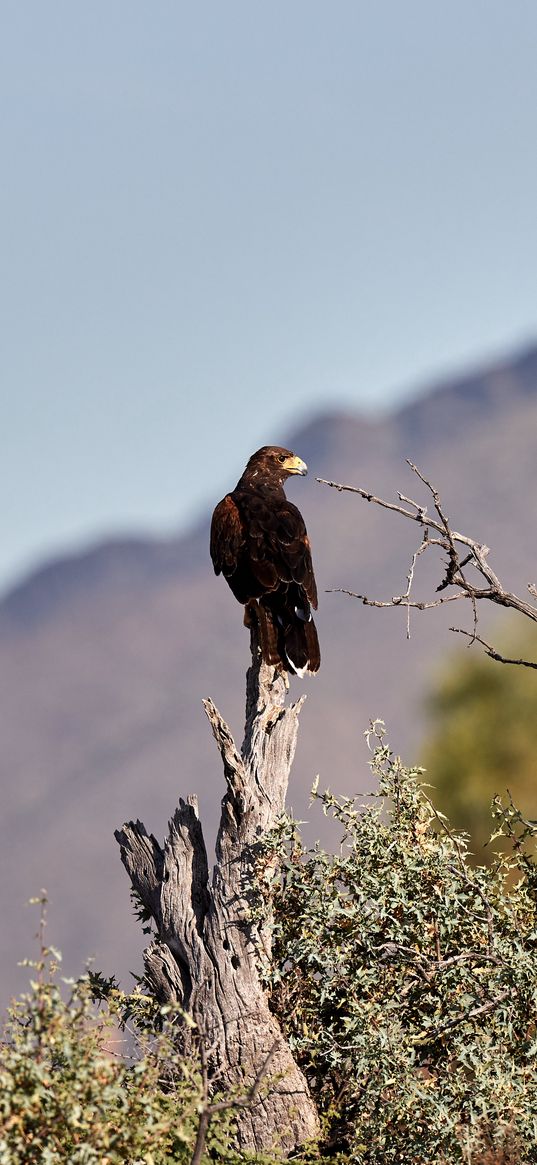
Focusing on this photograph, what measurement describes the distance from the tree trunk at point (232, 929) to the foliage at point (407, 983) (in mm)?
160

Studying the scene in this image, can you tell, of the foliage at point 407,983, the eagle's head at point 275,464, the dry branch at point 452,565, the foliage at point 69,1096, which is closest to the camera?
the foliage at point 69,1096

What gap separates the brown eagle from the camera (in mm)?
8344

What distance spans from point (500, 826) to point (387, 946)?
3.31 feet

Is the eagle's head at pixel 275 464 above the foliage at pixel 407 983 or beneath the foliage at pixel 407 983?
above

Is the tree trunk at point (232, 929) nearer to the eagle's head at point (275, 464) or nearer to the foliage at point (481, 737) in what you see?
the eagle's head at point (275, 464)

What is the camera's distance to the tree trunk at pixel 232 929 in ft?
22.3

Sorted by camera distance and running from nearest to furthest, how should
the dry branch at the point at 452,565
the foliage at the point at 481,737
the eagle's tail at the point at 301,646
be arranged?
the dry branch at the point at 452,565 → the eagle's tail at the point at 301,646 → the foliage at the point at 481,737

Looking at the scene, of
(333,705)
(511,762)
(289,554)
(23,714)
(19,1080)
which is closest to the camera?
(19,1080)

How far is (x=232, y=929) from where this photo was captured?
7105mm

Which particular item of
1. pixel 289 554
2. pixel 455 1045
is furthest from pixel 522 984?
pixel 289 554

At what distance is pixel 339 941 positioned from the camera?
6.88 meters

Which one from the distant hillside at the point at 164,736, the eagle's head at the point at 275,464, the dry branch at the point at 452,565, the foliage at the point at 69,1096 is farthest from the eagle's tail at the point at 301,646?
the distant hillside at the point at 164,736

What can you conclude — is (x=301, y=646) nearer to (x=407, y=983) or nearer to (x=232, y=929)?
(x=232, y=929)

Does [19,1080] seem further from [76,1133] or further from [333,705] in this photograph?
[333,705]
